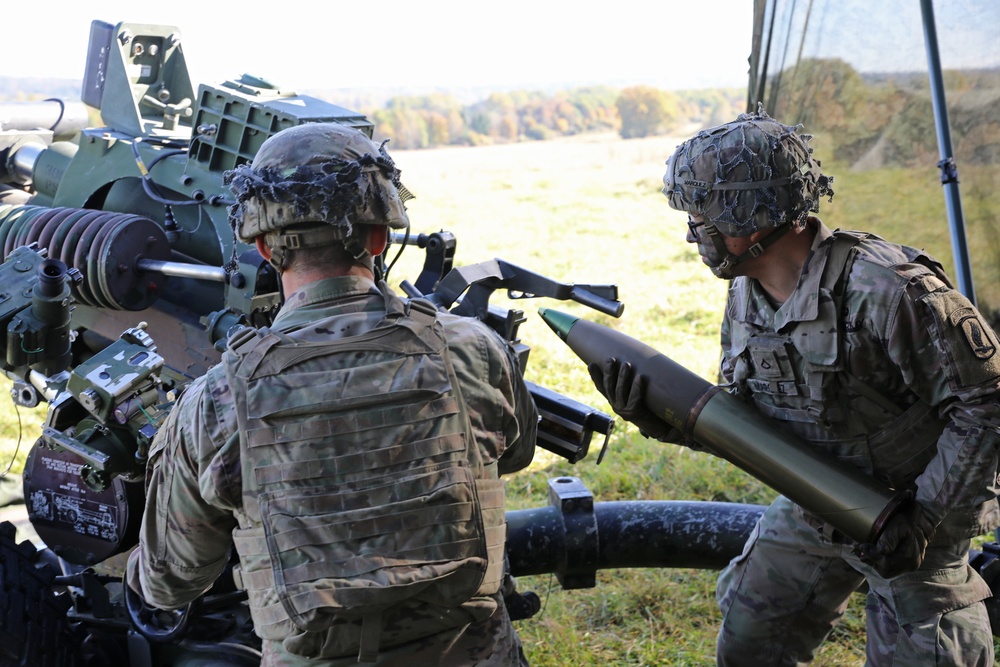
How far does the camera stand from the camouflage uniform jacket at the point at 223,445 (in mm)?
2477

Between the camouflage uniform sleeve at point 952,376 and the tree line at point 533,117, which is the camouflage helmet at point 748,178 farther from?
the tree line at point 533,117

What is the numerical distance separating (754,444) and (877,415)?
0.40 m

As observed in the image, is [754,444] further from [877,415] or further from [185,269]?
[185,269]

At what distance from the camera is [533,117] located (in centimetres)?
5403

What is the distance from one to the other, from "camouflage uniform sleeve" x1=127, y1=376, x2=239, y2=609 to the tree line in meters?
40.6

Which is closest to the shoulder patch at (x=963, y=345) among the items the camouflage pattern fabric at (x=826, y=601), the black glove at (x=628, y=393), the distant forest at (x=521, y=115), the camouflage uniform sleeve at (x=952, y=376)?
the camouflage uniform sleeve at (x=952, y=376)

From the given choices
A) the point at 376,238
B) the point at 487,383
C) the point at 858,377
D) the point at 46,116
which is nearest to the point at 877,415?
the point at 858,377

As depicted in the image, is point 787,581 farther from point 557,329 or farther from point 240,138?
point 240,138

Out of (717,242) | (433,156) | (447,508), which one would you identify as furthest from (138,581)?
(433,156)

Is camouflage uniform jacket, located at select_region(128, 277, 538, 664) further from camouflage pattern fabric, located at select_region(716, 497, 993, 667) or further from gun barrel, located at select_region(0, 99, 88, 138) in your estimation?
gun barrel, located at select_region(0, 99, 88, 138)

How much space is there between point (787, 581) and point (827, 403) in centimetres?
72

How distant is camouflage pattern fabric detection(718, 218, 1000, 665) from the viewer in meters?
3.05

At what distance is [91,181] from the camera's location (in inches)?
193

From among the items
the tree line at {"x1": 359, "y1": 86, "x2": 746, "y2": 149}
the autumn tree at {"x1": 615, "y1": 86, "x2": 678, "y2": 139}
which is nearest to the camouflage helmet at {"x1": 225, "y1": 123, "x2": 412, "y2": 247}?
the tree line at {"x1": 359, "y1": 86, "x2": 746, "y2": 149}
